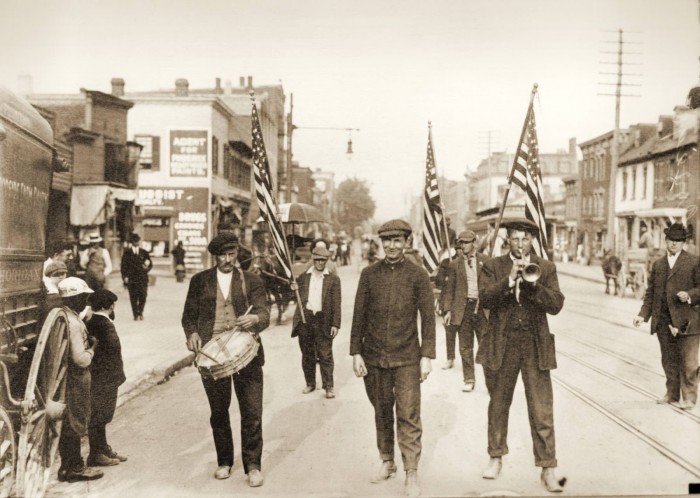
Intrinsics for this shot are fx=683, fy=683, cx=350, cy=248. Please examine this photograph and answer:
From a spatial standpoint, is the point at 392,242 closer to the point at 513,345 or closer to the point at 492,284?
the point at 492,284

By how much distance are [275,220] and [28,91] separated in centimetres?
241

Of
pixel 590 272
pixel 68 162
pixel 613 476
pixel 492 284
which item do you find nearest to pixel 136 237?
pixel 68 162

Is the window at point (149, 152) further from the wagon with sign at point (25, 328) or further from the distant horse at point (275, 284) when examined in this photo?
the distant horse at point (275, 284)

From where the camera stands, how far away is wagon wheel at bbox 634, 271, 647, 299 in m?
17.4

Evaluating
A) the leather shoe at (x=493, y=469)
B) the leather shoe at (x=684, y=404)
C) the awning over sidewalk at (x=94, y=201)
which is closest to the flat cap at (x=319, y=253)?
the awning over sidewalk at (x=94, y=201)

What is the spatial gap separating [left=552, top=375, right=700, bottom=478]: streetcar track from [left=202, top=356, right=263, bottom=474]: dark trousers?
3195 millimetres

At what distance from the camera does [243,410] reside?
508cm

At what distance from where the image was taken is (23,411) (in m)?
4.42

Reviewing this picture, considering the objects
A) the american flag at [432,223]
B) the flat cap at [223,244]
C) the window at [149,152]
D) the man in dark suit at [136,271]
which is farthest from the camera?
the man in dark suit at [136,271]

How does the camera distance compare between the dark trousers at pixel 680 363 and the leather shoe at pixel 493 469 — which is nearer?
the leather shoe at pixel 493 469

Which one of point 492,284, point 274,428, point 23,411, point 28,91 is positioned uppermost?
point 28,91

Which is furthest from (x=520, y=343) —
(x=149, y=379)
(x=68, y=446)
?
(x=149, y=379)

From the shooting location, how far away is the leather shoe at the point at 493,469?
16.4 feet

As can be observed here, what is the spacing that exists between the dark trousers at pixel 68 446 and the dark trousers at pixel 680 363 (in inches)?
220
